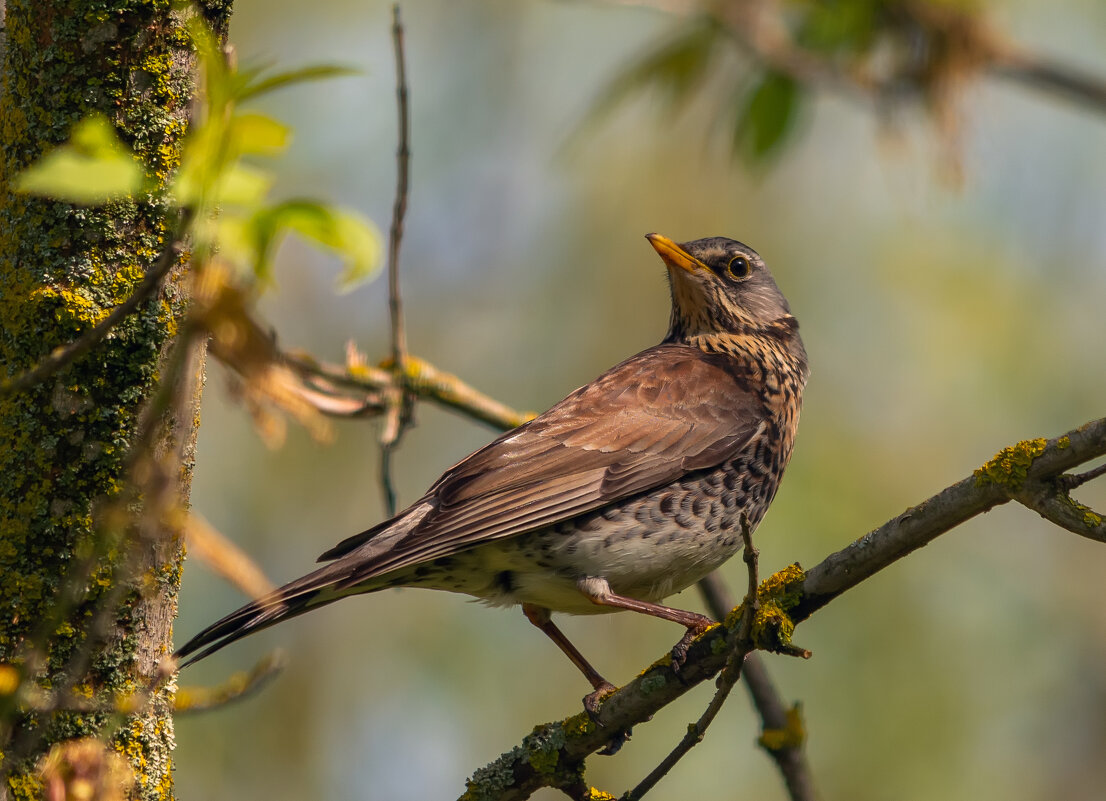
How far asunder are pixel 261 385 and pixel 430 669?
9.72 m

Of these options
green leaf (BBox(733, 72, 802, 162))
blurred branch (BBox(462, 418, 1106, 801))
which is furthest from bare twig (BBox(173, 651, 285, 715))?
green leaf (BBox(733, 72, 802, 162))

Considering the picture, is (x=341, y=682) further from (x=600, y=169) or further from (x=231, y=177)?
(x=231, y=177)

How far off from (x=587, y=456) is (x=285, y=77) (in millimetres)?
3148

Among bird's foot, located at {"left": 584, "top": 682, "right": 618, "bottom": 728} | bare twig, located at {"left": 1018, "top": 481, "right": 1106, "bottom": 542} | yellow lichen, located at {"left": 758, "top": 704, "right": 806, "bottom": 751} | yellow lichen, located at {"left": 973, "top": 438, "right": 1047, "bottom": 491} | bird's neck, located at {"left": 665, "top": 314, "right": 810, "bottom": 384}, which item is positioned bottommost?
bare twig, located at {"left": 1018, "top": 481, "right": 1106, "bottom": 542}

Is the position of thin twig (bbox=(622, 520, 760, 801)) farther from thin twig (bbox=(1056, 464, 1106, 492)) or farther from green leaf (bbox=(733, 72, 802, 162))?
green leaf (bbox=(733, 72, 802, 162))

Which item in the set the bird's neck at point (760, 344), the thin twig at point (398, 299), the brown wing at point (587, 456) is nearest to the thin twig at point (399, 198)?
the thin twig at point (398, 299)

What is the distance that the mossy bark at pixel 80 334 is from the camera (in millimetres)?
2854

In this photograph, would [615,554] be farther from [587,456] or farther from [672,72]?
[672,72]

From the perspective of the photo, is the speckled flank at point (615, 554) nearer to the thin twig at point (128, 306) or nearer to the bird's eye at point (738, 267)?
the bird's eye at point (738, 267)

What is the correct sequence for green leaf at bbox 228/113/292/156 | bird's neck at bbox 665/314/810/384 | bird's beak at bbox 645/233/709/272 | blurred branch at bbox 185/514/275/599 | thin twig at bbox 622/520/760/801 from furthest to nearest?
bird's beak at bbox 645/233/709/272 → bird's neck at bbox 665/314/810/384 → blurred branch at bbox 185/514/275/599 → thin twig at bbox 622/520/760/801 → green leaf at bbox 228/113/292/156

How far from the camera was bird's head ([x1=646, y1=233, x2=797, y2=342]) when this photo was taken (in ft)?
21.5

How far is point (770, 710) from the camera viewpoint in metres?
5.00

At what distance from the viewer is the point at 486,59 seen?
46.0 feet

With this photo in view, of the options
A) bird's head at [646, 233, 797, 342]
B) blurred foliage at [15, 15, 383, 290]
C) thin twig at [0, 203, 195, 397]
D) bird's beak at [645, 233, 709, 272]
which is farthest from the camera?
bird's head at [646, 233, 797, 342]
